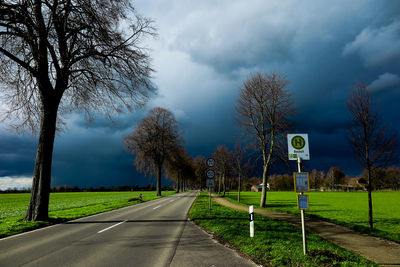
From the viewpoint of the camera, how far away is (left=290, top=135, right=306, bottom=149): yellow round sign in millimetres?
5965

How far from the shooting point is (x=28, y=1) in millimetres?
8383

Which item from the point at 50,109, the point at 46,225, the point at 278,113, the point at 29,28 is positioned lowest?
the point at 46,225

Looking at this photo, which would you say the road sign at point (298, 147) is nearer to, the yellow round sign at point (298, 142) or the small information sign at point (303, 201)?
the yellow round sign at point (298, 142)

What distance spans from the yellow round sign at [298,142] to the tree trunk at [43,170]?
1173cm

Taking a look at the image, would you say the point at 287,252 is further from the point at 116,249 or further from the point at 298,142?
the point at 116,249

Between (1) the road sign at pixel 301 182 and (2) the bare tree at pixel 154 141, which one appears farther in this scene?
(2) the bare tree at pixel 154 141

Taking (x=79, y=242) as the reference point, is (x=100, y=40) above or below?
above

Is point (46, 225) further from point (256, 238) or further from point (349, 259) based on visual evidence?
point (349, 259)

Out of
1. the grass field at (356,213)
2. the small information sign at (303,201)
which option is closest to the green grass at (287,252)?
the small information sign at (303,201)

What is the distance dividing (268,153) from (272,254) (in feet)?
53.3

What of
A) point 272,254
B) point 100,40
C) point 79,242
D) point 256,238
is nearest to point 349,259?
point 272,254

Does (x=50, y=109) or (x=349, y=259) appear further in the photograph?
(x=50, y=109)

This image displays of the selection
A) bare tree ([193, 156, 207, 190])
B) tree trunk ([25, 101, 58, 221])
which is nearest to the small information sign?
tree trunk ([25, 101, 58, 221])

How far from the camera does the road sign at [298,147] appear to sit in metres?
5.93
